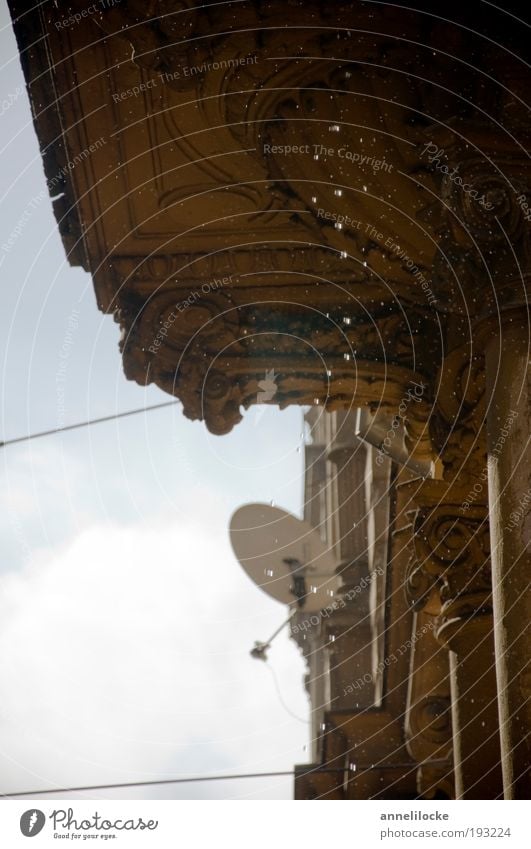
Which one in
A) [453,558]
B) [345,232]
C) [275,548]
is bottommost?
[453,558]

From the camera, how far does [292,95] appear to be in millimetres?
4684

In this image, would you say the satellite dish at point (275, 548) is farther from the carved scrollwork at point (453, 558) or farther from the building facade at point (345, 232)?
the carved scrollwork at point (453, 558)

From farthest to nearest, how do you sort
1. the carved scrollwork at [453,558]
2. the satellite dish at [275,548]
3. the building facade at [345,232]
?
the satellite dish at [275,548]
the carved scrollwork at [453,558]
the building facade at [345,232]

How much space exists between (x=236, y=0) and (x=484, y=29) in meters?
1.07

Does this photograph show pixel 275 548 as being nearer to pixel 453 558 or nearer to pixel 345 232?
pixel 453 558

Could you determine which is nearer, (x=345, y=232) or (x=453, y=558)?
(x=453, y=558)

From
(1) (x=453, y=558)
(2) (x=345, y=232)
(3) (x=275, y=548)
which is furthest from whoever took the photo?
(3) (x=275, y=548)

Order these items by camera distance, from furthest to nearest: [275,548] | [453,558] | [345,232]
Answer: [275,548], [345,232], [453,558]

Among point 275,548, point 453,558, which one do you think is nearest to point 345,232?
point 453,558

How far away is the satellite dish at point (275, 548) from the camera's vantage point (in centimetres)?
759

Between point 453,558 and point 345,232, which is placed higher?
point 345,232

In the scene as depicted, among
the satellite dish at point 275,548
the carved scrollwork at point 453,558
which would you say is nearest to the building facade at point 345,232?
the carved scrollwork at point 453,558

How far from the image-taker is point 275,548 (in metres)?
7.84

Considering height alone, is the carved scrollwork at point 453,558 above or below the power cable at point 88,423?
below
